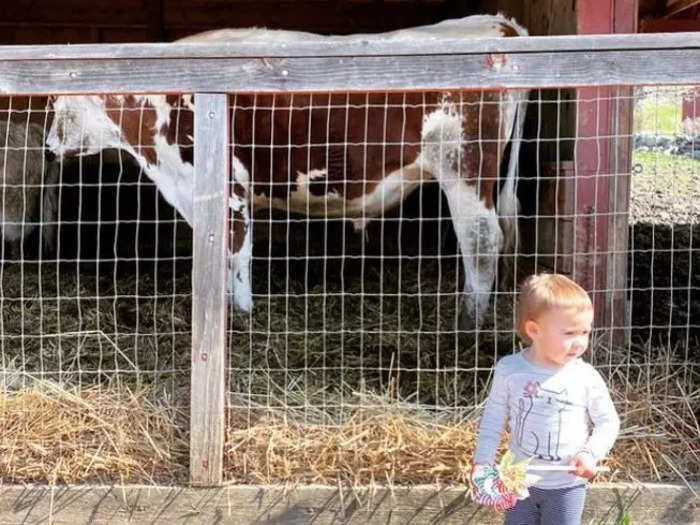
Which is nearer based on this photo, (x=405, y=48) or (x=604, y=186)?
(x=405, y=48)

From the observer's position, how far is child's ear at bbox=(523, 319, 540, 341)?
2543mm

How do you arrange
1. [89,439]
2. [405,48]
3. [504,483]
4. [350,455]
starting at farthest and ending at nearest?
[89,439] → [350,455] → [405,48] → [504,483]

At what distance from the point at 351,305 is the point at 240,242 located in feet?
3.25

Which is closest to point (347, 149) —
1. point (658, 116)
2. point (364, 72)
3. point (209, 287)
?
point (658, 116)

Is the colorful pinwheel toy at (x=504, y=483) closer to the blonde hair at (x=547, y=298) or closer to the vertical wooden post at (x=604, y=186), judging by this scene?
the blonde hair at (x=547, y=298)

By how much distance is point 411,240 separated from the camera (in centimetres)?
994

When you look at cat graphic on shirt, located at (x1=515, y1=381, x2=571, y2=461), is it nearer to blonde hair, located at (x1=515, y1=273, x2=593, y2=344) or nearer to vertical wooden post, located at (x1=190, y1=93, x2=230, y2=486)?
blonde hair, located at (x1=515, y1=273, x2=593, y2=344)

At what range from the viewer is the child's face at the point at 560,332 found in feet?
8.16

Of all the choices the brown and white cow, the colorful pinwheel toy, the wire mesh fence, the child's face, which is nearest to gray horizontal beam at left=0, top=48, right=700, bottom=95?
the wire mesh fence

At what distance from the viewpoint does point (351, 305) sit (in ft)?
21.3

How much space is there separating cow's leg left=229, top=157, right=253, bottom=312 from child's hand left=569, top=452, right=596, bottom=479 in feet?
12.7

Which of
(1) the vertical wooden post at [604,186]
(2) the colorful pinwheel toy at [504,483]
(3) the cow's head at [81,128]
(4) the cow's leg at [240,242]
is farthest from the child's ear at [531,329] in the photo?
(3) the cow's head at [81,128]

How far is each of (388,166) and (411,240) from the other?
3.97 m

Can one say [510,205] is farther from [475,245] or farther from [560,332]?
[560,332]
